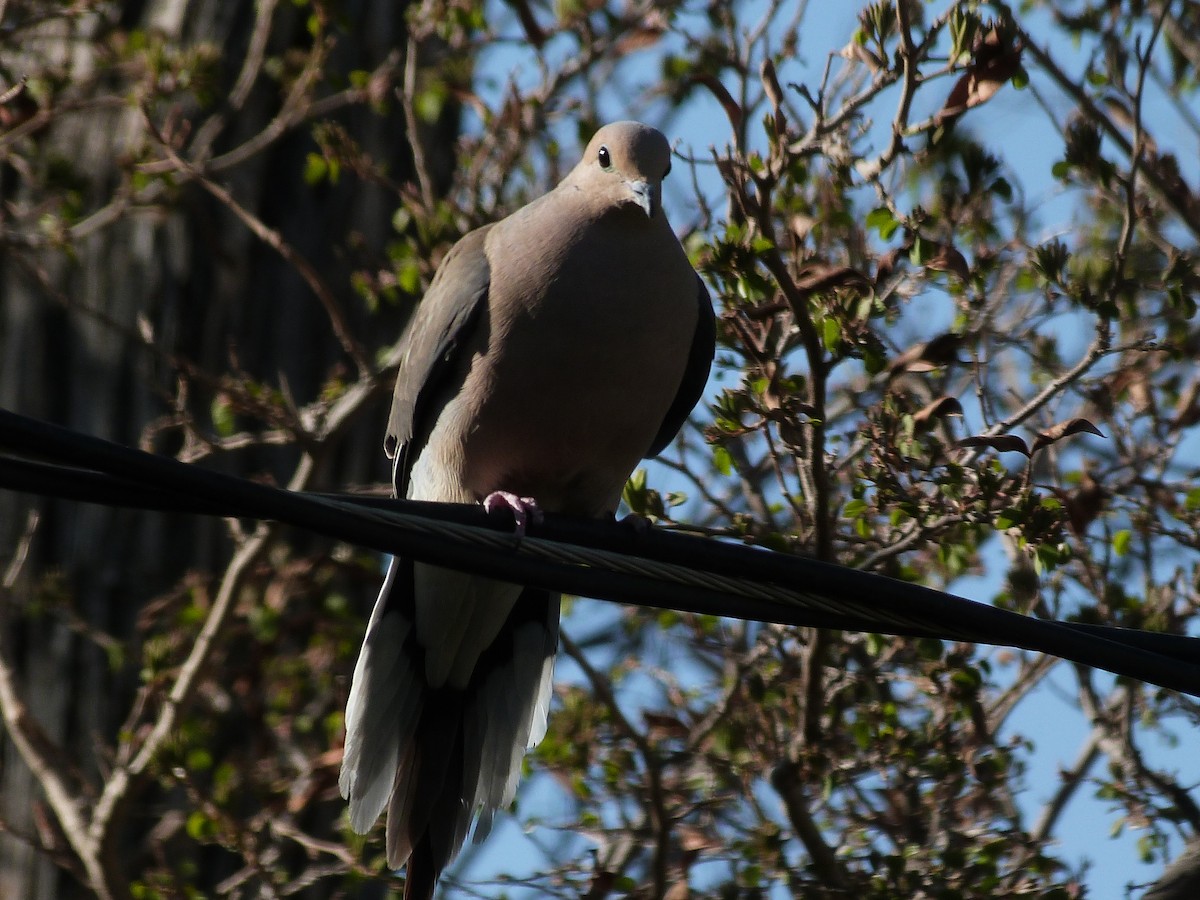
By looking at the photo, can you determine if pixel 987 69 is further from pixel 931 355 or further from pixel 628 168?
pixel 628 168

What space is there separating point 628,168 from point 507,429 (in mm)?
862

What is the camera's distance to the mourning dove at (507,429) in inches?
164

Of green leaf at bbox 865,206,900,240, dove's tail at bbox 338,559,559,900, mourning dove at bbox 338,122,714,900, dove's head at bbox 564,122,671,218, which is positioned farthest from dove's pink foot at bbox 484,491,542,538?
green leaf at bbox 865,206,900,240

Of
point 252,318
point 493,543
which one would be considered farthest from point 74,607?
point 493,543

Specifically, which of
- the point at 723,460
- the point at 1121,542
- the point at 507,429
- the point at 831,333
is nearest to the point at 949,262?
the point at 831,333

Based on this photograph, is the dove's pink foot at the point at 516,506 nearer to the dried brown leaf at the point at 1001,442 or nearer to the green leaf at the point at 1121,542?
the dried brown leaf at the point at 1001,442

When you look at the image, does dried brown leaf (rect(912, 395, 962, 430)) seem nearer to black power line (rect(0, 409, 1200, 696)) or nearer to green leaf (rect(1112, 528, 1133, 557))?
black power line (rect(0, 409, 1200, 696))

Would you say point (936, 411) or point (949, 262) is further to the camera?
point (949, 262)

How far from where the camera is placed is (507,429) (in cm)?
430

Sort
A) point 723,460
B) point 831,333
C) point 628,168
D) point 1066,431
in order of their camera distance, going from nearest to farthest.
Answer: point 1066,431
point 831,333
point 628,168
point 723,460

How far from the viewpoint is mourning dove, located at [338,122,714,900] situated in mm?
4172

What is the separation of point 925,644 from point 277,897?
7.55ft

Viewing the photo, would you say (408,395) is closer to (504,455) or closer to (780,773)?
(504,455)

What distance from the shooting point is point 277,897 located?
16.1 feet
